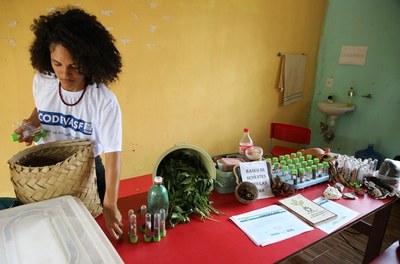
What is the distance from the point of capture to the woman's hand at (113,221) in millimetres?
1092

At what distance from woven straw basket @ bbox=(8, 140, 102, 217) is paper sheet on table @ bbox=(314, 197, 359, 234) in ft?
3.20

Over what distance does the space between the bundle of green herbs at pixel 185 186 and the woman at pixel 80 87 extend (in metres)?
0.23

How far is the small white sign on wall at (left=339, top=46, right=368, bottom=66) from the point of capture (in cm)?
346

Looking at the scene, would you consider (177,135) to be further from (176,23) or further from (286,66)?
(286,66)

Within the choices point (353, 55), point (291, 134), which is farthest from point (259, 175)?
point (353, 55)

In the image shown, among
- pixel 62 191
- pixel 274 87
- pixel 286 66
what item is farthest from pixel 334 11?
pixel 62 191

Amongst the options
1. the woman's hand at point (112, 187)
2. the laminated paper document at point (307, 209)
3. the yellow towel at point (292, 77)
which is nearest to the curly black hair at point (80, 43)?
the woman's hand at point (112, 187)

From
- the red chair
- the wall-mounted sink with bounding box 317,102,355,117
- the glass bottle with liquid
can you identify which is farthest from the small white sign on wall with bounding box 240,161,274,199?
the wall-mounted sink with bounding box 317,102,355,117

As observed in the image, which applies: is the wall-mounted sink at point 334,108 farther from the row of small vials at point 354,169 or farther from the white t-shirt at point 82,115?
the white t-shirt at point 82,115

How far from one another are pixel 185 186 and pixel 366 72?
313 centimetres

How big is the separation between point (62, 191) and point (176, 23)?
6.68 feet

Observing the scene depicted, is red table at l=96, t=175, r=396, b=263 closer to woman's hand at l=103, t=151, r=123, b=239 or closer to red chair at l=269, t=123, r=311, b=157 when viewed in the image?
woman's hand at l=103, t=151, r=123, b=239

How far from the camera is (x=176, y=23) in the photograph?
8.67 ft

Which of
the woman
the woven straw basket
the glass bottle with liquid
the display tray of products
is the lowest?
the display tray of products
